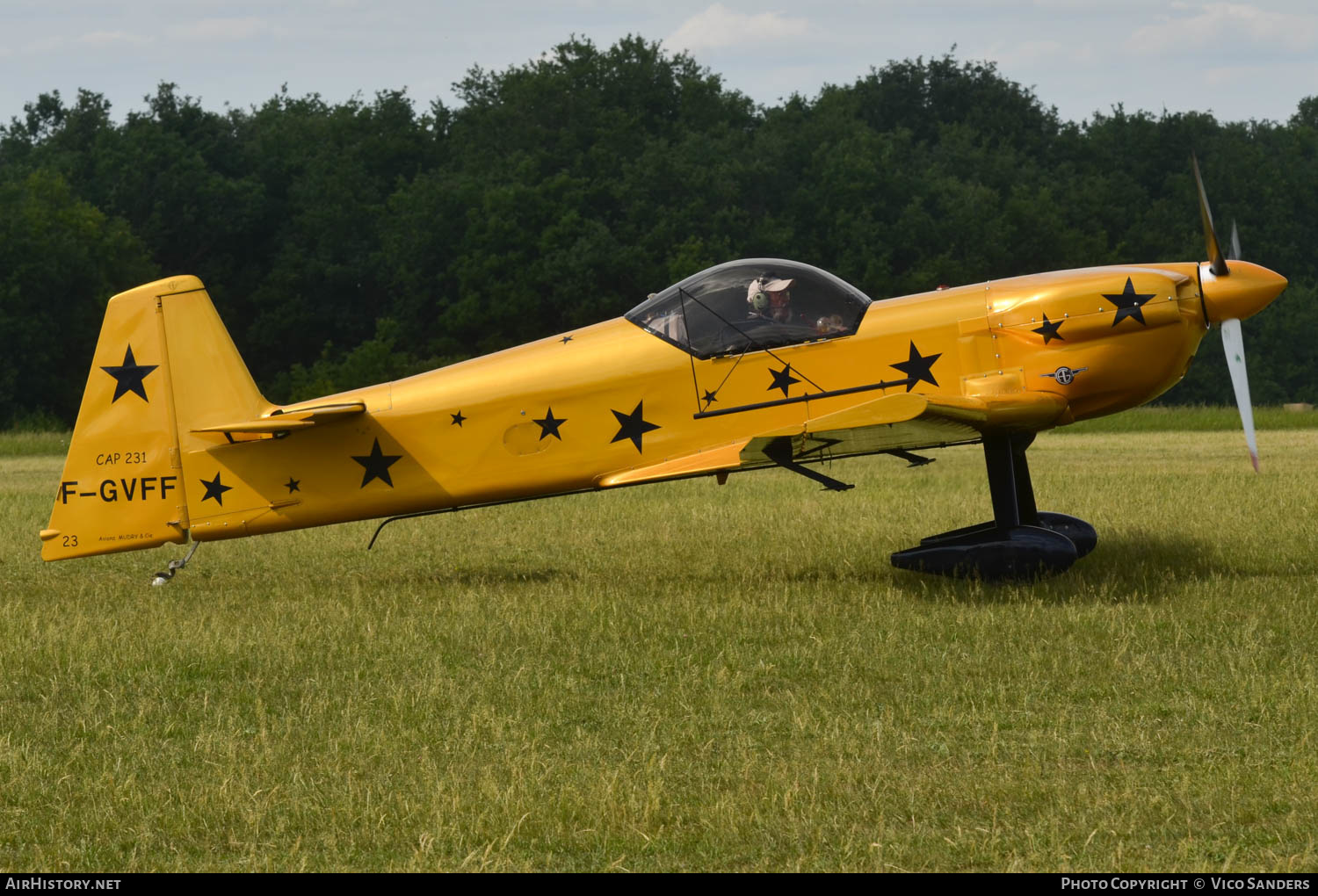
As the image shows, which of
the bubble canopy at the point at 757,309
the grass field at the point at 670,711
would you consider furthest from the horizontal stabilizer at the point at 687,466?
the grass field at the point at 670,711

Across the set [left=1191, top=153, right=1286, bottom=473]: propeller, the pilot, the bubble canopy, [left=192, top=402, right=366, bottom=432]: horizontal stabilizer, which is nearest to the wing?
the bubble canopy

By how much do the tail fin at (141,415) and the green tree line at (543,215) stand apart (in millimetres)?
38569

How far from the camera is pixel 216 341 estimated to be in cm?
1088

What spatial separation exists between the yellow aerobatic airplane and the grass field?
2.45ft

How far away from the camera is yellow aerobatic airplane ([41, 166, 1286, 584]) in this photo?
32.3 ft

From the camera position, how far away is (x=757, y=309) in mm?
10297

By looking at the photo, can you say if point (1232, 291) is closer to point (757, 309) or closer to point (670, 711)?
point (757, 309)

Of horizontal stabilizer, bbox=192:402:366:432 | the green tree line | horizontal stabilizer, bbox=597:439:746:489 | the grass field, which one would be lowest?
the grass field

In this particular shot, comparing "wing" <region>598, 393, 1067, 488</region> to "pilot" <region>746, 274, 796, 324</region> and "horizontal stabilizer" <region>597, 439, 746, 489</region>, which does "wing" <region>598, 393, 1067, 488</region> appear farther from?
"pilot" <region>746, 274, 796, 324</region>

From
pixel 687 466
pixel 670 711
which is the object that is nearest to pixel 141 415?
pixel 687 466

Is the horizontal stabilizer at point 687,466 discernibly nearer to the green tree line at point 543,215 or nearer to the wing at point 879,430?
the wing at point 879,430

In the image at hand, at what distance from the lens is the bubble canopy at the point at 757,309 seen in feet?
33.5

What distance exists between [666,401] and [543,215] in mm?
44198

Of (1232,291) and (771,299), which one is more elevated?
(771,299)
